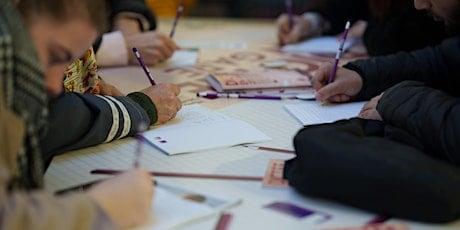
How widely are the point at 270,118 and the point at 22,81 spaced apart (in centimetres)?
66

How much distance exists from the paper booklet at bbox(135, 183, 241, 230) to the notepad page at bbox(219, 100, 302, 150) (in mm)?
262

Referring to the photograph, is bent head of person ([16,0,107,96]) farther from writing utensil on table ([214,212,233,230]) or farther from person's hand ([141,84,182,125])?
person's hand ([141,84,182,125])

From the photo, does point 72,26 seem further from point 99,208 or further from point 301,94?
point 301,94

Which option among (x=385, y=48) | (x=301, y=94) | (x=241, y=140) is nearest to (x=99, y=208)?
(x=241, y=140)

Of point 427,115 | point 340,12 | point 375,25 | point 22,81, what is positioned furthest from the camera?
point 340,12

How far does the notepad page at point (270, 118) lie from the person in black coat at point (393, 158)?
146 mm

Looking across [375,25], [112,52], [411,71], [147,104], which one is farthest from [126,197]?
[375,25]

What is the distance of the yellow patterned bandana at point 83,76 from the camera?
123 centimetres

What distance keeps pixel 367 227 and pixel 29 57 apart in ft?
1.47

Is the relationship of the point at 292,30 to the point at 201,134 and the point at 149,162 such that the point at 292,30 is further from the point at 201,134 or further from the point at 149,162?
the point at 149,162

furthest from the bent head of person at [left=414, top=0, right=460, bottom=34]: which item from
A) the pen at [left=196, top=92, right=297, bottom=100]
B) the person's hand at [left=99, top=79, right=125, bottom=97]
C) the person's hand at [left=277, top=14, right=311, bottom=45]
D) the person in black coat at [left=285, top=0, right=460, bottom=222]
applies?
the person's hand at [left=277, top=14, right=311, bottom=45]

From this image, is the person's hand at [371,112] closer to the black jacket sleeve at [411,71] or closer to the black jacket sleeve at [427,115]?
the black jacket sleeve at [427,115]

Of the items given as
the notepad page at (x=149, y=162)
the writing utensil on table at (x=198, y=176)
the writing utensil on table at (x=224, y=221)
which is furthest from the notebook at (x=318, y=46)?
the writing utensil on table at (x=224, y=221)

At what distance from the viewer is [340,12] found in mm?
2221
